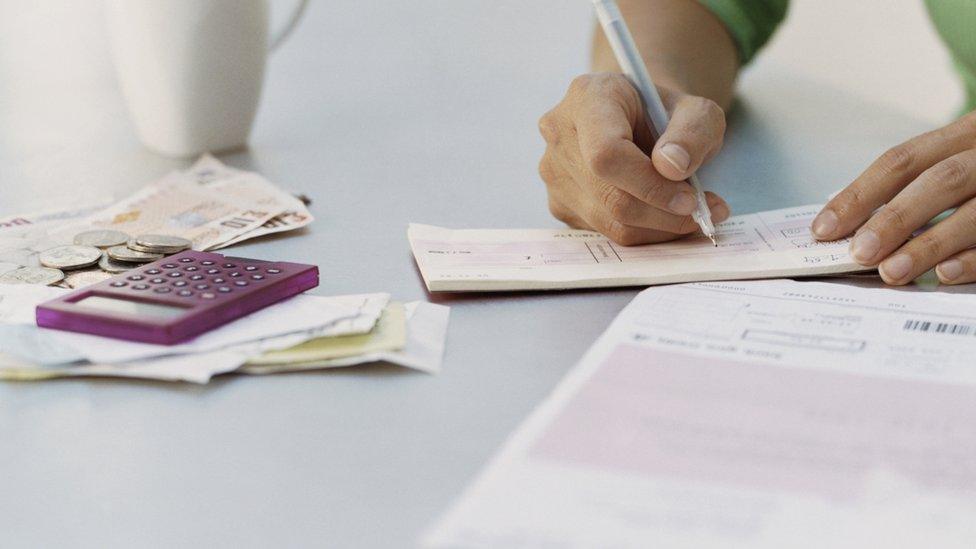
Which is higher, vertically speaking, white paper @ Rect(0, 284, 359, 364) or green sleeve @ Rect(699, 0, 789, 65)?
white paper @ Rect(0, 284, 359, 364)

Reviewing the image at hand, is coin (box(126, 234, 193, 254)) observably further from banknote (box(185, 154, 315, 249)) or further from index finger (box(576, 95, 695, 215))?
index finger (box(576, 95, 695, 215))

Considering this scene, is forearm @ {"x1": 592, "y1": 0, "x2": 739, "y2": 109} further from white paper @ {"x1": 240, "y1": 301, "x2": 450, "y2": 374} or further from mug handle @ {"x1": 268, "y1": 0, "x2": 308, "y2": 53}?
white paper @ {"x1": 240, "y1": 301, "x2": 450, "y2": 374}

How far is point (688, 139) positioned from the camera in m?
0.79

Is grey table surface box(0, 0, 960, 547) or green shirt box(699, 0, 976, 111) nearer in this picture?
grey table surface box(0, 0, 960, 547)

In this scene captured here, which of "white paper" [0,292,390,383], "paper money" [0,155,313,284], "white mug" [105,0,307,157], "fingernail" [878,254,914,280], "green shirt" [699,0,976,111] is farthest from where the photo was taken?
"green shirt" [699,0,976,111]

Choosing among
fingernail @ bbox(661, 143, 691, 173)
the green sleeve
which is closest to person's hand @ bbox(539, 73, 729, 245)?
fingernail @ bbox(661, 143, 691, 173)

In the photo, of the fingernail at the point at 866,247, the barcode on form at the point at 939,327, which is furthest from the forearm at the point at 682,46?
the barcode on form at the point at 939,327

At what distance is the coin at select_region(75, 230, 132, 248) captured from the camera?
2.75 ft

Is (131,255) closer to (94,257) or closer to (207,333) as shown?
(94,257)

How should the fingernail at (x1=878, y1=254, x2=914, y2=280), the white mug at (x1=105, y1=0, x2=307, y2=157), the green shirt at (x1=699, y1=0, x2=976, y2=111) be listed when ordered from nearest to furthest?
the fingernail at (x1=878, y1=254, x2=914, y2=280)
the white mug at (x1=105, y1=0, x2=307, y2=157)
the green shirt at (x1=699, y1=0, x2=976, y2=111)

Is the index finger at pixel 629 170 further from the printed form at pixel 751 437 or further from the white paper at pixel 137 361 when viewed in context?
the white paper at pixel 137 361

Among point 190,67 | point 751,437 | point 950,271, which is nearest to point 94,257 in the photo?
point 190,67

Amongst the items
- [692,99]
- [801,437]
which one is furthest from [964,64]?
[801,437]

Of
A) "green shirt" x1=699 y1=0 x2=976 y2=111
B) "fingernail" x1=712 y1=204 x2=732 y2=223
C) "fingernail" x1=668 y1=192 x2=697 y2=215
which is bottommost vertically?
"green shirt" x1=699 y1=0 x2=976 y2=111
